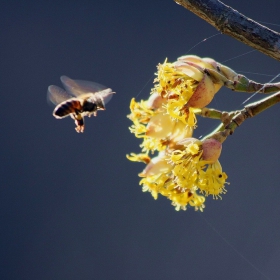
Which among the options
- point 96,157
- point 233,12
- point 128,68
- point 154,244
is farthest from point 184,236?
point 233,12

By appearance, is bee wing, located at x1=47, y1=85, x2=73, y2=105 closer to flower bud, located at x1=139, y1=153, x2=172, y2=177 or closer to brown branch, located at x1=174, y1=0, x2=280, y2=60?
flower bud, located at x1=139, y1=153, x2=172, y2=177

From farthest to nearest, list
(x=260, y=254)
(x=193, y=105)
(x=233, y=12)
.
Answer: (x=260, y=254) → (x=193, y=105) → (x=233, y=12)

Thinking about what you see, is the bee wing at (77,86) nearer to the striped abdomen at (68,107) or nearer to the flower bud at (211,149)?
the striped abdomen at (68,107)

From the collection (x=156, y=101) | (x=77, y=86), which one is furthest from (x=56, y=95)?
(x=156, y=101)

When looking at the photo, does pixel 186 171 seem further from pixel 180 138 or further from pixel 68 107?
pixel 68 107

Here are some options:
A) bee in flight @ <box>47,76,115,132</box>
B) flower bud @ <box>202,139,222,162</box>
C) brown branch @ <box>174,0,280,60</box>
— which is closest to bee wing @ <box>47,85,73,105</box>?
bee in flight @ <box>47,76,115,132</box>

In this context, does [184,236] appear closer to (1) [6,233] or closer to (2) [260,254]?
(2) [260,254]

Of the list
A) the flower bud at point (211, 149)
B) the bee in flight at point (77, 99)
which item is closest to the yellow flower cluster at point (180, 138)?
the flower bud at point (211, 149)
